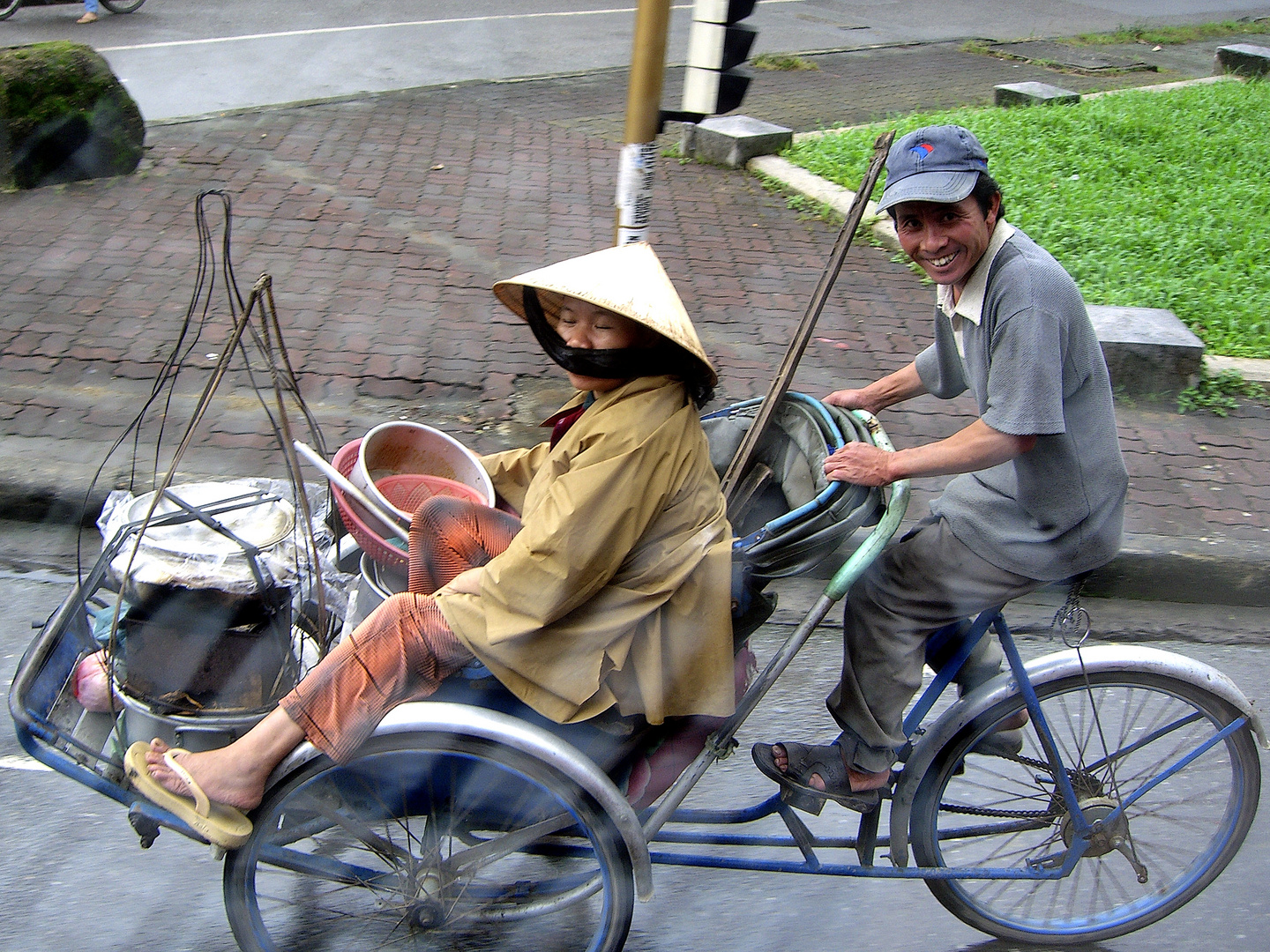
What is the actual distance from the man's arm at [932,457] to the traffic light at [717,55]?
5.03 feet

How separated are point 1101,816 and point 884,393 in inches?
41.5

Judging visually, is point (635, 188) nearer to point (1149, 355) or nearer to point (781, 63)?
point (1149, 355)

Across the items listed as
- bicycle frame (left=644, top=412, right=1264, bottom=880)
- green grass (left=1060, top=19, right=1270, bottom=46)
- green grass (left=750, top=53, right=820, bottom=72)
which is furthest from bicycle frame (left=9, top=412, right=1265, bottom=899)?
green grass (left=1060, top=19, right=1270, bottom=46)

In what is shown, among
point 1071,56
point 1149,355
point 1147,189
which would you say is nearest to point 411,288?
point 1149,355

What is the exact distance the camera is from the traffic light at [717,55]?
3.04 meters

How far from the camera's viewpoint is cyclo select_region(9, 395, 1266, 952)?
6.73 feet

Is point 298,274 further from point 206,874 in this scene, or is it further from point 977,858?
point 977,858

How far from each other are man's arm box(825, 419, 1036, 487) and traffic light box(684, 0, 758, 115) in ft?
5.03

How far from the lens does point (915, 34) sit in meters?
14.0

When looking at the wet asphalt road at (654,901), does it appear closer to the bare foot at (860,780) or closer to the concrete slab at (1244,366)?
the bare foot at (860,780)

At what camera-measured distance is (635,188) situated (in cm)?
337

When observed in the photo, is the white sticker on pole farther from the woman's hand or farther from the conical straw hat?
the woman's hand

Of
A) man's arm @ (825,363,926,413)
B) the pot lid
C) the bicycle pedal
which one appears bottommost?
the bicycle pedal

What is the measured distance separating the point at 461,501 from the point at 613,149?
6.81 meters
